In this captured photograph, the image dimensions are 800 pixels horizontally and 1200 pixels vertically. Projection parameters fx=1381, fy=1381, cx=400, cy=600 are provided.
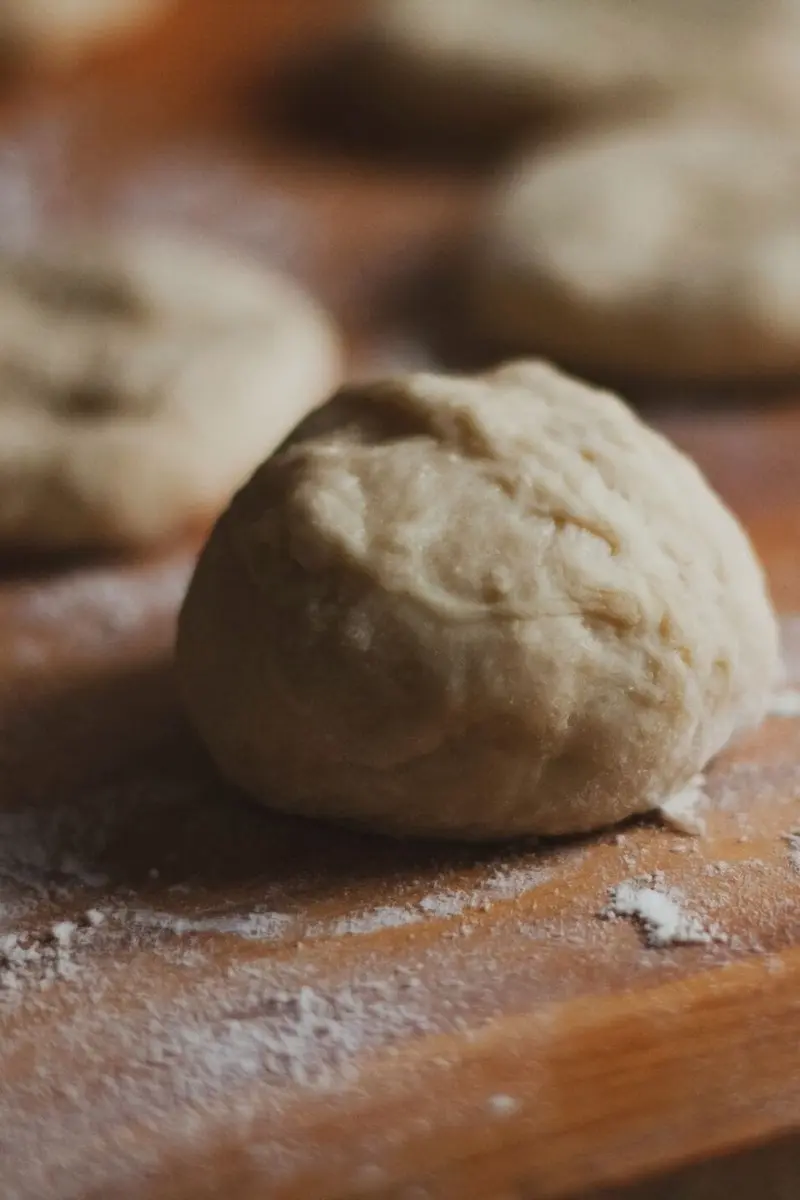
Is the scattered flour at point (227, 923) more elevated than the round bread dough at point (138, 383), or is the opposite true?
the round bread dough at point (138, 383)

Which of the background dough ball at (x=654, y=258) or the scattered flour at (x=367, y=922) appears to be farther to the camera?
the background dough ball at (x=654, y=258)

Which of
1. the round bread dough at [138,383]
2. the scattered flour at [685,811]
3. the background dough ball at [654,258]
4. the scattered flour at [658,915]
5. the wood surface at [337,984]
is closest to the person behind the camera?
the wood surface at [337,984]

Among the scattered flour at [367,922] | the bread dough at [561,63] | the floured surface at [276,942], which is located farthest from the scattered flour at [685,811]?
the bread dough at [561,63]

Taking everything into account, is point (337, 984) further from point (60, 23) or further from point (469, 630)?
point (60, 23)

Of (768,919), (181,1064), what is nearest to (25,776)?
(181,1064)

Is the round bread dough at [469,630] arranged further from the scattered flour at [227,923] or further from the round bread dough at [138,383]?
the round bread dough at [138,383]

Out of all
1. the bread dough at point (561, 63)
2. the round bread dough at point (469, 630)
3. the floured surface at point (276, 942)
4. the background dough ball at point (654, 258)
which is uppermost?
the bread dough at point (561, 63)

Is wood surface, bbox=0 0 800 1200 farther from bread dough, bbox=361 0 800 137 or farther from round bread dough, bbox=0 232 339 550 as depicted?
bread dough, bbox=361 0 800 137
